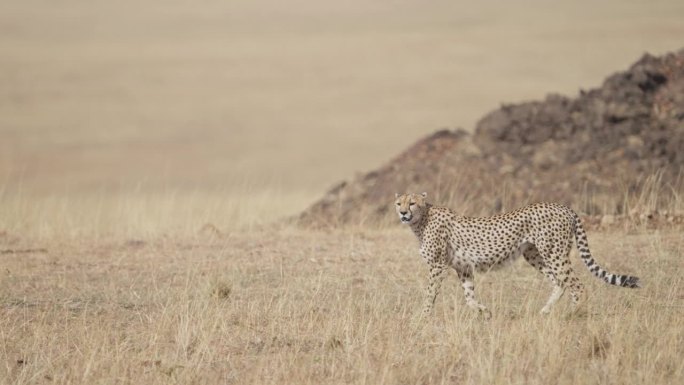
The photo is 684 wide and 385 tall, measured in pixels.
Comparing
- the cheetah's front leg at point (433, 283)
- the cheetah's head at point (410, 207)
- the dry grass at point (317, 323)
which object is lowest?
the dry grass at point (317, 323)

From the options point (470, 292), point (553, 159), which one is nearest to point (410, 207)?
point (470, 292)

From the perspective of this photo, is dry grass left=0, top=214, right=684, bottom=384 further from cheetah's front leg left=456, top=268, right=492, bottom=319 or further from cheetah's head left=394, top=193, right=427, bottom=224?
cheetah's head left=394, top=193, right=427, bottom=224


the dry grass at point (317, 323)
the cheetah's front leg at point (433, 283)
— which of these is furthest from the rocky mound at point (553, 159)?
the cheetah's front leg at point (433, 283)

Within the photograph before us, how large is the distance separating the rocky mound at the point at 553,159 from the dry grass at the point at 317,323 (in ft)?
8.92

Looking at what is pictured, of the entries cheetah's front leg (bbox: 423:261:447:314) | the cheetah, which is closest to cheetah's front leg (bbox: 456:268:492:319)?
the cheetah

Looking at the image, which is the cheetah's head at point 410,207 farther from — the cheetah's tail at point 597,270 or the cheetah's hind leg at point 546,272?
the cheetah's tail at point 597,270

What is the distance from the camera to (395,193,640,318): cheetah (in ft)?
25.3

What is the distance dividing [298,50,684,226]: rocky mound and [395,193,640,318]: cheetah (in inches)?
192

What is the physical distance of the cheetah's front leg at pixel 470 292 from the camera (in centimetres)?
745

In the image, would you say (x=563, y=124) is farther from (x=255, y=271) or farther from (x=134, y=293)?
(x=134, y=293)

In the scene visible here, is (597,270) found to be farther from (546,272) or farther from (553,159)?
(553,159)

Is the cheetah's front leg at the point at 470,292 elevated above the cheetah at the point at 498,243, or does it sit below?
Answer: below

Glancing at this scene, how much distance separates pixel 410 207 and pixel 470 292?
693mm

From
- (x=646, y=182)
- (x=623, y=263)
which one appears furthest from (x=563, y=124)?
(x=623, y=263)
